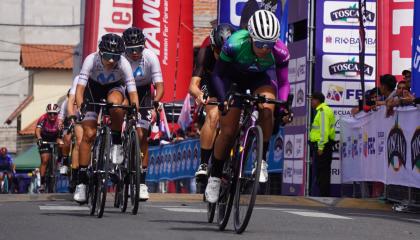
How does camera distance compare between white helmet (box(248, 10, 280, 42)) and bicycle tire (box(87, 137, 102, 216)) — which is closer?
white helmet (box(248, 10, 280, 42))

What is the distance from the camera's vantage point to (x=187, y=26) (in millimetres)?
28500

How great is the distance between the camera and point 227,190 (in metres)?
10.7

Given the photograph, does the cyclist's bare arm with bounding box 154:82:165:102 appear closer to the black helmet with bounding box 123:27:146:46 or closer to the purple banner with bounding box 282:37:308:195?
the black helmet with bounding box 123:27:146:46

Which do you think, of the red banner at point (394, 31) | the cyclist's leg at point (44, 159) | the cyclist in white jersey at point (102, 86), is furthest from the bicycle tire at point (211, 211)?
the cyclist's leg at point (44, 159)

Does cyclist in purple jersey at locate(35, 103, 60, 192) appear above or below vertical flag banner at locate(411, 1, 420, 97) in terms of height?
below

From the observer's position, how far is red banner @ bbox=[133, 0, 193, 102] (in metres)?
27.9

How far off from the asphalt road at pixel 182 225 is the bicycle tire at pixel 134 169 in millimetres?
166

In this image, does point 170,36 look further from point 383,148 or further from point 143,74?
point 143,74

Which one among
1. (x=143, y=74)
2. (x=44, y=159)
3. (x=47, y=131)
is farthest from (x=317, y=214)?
(x=44, y=159)

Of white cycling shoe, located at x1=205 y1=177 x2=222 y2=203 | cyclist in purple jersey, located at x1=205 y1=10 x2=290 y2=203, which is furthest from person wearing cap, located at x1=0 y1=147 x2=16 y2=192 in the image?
white cycling shoe, located at x1=205 y1=177 x2=222 y2=203

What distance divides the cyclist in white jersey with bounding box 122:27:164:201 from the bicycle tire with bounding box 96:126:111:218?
1.69 m

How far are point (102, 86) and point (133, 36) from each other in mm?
A: 997

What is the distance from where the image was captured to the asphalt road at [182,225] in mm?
10242

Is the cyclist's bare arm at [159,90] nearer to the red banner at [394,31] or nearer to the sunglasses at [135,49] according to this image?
the sunglasses at [135,49]
